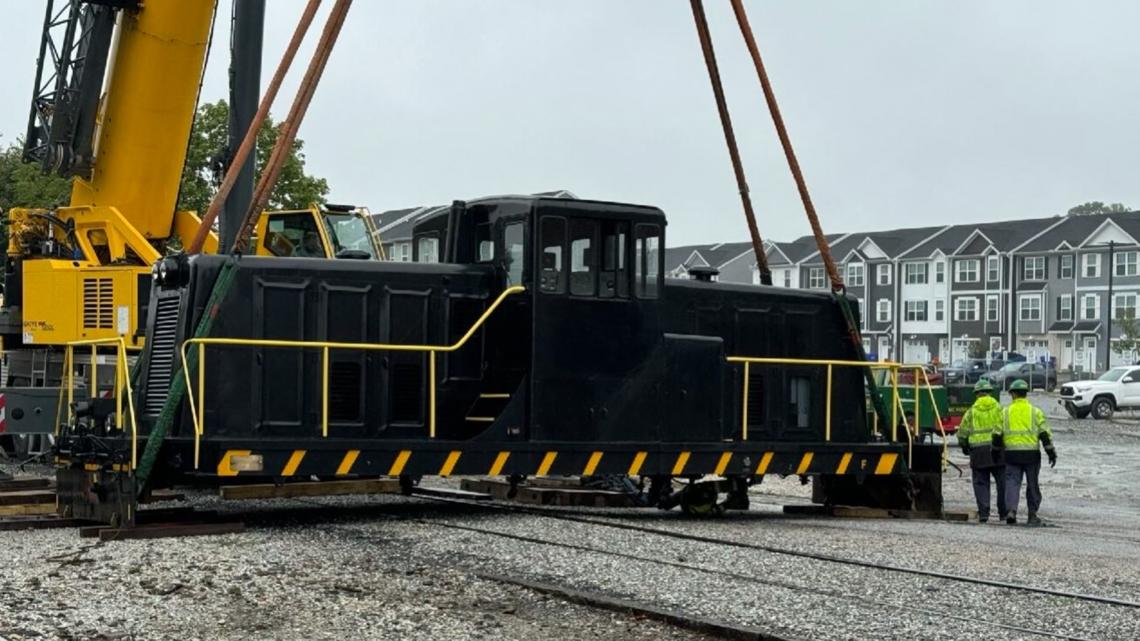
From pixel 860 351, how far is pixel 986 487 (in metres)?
2.27

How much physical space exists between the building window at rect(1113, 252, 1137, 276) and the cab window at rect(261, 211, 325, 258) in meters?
72.4

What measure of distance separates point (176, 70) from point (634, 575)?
9.19 metres

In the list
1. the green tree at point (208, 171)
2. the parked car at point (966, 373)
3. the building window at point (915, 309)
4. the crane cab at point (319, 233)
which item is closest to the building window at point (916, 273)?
the building window at point (915, 309)

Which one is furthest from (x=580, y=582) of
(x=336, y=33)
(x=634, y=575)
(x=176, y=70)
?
(x=176, y=70)

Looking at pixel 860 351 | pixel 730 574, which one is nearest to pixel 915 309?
pixel 860 351

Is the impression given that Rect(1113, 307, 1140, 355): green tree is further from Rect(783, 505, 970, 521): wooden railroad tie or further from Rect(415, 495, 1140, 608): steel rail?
Rect(415, 495, 1140, 608): steel rail

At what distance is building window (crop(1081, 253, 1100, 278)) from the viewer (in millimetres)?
84125

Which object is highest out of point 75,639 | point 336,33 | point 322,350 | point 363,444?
point 336,33

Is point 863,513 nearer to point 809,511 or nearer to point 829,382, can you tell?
point 809,511

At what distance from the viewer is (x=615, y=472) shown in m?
14.1

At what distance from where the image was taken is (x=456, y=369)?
14.0m

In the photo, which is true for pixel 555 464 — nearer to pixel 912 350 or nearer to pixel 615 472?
pixel 615 472

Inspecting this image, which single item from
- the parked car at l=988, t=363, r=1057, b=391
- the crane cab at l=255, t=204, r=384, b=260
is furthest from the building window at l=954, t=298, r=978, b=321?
the crane cab at l=255, t=204, r=384, b=260

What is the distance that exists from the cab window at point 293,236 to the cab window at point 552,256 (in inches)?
189
